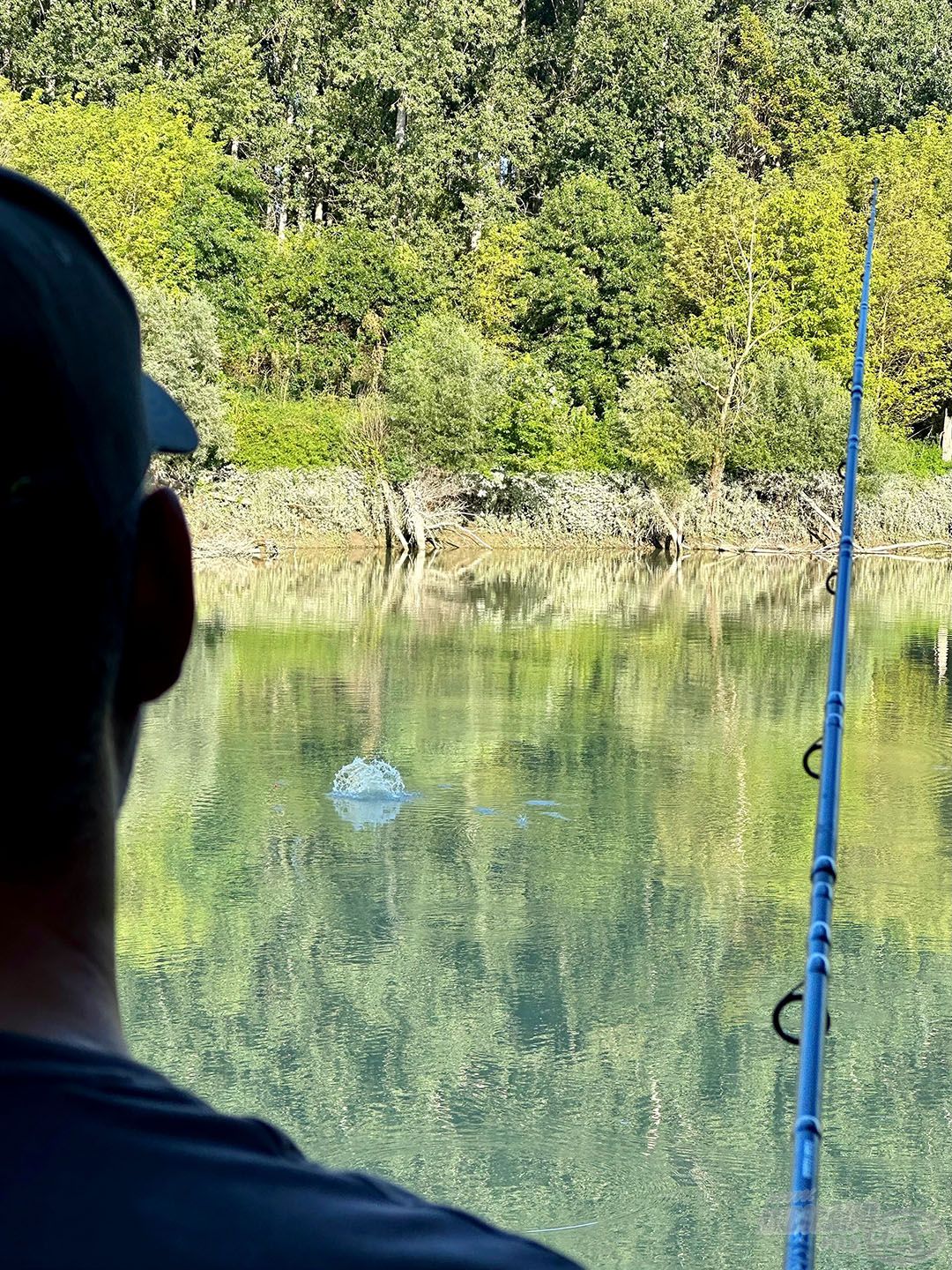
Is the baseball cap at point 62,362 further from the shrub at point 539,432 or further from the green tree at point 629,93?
the green tree at point 629,93

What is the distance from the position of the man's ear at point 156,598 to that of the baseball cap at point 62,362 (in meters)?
0.04

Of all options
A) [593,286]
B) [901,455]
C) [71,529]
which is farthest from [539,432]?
[71,529]

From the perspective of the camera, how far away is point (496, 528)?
3116 centimetres

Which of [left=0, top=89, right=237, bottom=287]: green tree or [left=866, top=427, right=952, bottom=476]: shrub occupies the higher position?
[left=0, top=89, right=237, bottom=287]: green tree

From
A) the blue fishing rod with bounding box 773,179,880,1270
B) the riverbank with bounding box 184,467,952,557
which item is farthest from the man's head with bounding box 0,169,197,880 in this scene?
the riverbank with bounding box 184,467,952,557

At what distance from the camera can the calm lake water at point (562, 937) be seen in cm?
510

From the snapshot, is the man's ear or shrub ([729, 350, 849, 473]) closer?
the man's ear

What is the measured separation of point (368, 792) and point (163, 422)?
9.33m

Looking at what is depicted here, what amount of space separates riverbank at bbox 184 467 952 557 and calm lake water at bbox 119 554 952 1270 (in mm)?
13530

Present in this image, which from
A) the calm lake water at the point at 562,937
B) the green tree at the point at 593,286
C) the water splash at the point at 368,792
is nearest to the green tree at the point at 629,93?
the green tree at the point at 593,286

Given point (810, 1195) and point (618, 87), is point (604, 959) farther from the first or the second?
point (618, 87)

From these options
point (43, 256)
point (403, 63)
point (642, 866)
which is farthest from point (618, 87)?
point (43, 256)

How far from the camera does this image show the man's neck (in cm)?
67

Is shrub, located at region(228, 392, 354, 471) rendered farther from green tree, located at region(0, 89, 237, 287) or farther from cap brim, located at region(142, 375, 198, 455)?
cap brim, located at region(142, 375, 198, 455)
